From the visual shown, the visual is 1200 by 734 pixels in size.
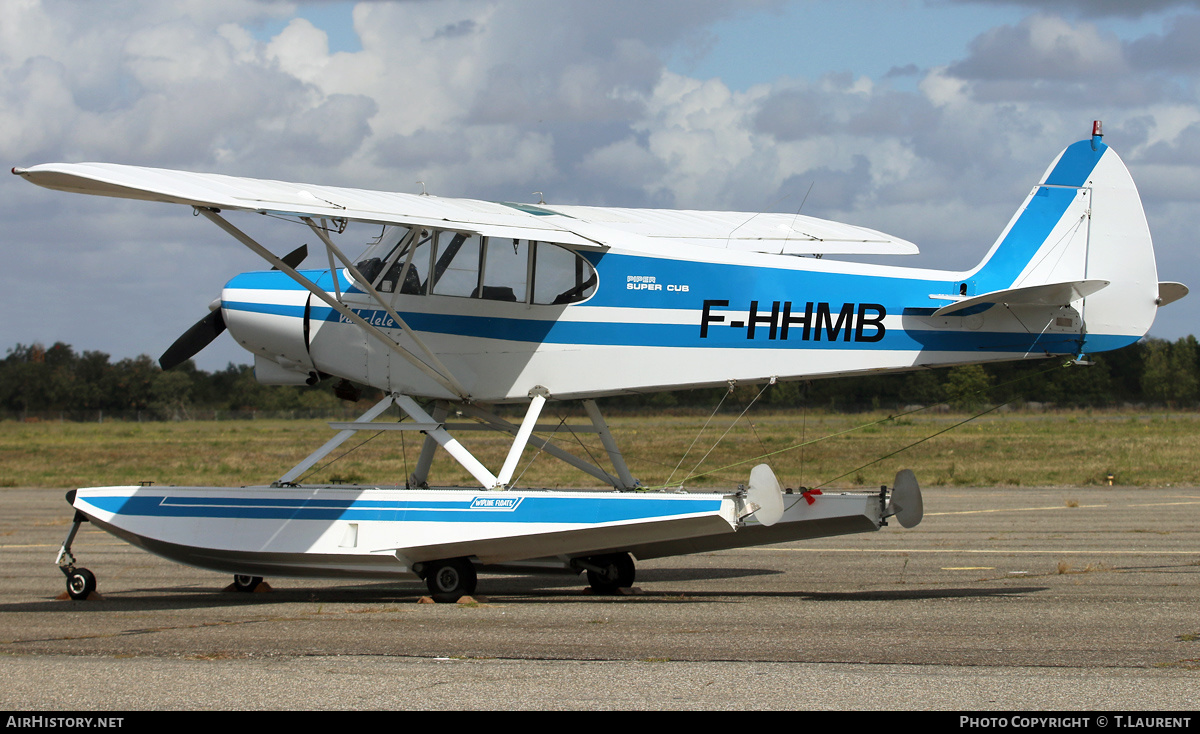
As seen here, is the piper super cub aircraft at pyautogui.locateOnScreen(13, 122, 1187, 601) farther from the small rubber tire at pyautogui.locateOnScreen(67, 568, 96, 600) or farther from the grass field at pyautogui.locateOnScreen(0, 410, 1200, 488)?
the grass field at pyautogui.locateOnScreen(0, 410, 1200, 488)

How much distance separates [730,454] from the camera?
41500mm

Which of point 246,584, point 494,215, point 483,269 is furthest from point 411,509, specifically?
point 494,215

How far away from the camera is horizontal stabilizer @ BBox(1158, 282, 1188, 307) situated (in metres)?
10.5

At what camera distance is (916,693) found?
6191mm

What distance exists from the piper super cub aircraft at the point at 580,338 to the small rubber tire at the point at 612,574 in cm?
2

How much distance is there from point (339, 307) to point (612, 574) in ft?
13.2

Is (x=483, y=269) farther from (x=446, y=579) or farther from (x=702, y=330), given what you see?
(x=446, y=579)

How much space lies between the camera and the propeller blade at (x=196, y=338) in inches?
518

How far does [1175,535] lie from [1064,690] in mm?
11739

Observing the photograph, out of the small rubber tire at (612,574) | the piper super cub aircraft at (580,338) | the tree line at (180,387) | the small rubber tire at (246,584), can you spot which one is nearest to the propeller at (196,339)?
the piper super cub aircraft at (580,338)

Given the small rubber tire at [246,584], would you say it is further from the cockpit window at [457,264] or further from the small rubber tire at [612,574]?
the cockpit window at [457,264]

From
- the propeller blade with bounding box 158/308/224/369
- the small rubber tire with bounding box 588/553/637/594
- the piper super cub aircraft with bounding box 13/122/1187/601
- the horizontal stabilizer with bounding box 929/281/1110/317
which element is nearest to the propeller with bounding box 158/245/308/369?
the propeller blade with bounding box 158/308/224/369

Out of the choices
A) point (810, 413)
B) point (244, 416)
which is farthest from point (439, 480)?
point (244, 416)
